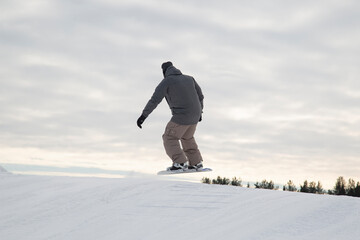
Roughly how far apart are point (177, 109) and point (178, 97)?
0.71 ft

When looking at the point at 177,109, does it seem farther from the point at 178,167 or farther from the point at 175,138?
the point at 178,167

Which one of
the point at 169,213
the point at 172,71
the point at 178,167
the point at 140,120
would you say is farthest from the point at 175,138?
the point at 169,213

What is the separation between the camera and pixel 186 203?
5.70 m

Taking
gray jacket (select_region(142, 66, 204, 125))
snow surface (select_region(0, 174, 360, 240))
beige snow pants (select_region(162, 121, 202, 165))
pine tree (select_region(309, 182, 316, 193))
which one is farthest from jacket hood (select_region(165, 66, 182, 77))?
pine tree (select_region(309, 182, 316, 193))

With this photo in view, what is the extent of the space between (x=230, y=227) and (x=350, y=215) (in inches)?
50.7

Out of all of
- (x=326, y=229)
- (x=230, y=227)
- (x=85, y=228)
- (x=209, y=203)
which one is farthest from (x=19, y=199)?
(x=326, y=229)

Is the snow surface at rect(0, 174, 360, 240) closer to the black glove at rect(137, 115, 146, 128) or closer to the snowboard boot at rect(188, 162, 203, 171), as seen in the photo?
the black glove at rect(137, 115, 146, 128)

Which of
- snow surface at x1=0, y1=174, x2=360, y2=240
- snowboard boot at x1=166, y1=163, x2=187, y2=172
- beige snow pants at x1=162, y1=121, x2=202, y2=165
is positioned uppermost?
beige snow pants at x1=162, y1=121, x2=202, y2=165

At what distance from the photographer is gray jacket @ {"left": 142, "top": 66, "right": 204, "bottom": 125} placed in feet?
26.5

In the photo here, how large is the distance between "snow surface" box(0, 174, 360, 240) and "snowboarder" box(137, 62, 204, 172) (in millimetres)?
1260

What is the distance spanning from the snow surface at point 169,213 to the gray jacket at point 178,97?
1.53 m

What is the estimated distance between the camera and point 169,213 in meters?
5.42

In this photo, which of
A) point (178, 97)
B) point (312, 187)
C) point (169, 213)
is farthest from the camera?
point (312, 187)

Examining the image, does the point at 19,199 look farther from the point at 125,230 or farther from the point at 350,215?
the point at 350,215
